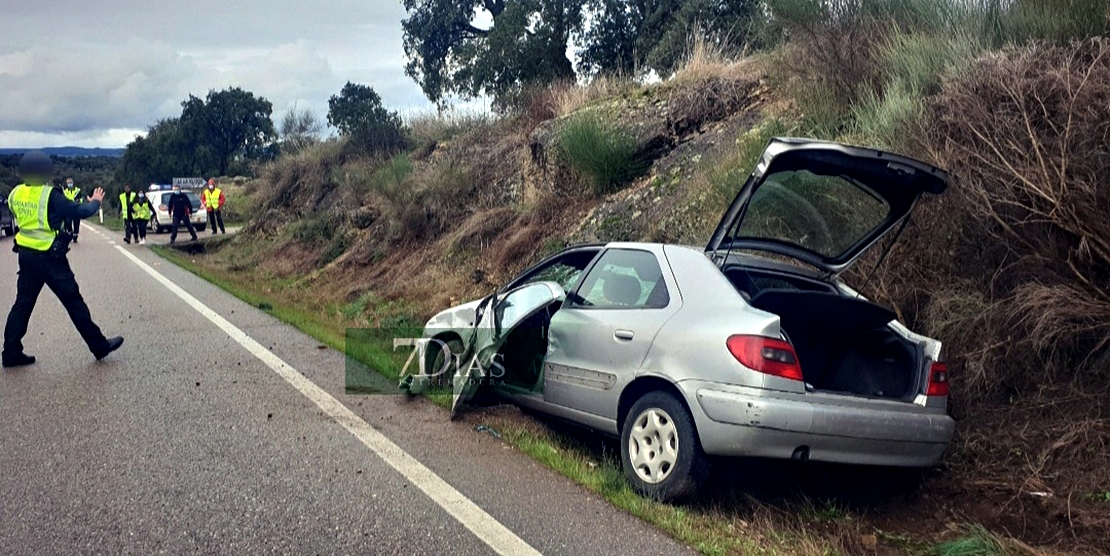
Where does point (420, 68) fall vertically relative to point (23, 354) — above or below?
above

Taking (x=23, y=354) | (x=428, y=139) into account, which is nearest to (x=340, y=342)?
(x=23, y=354)

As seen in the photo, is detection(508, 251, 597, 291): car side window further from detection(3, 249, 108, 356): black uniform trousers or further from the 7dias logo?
detection(3, 249, 108, 356): black uniform trousers

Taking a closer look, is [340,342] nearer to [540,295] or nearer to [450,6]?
[540,295]

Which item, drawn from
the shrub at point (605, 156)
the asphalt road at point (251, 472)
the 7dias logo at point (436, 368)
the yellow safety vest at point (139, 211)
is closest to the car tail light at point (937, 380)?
the asphalt road at point (251, 472)

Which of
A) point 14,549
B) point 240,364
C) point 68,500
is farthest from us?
point 240,364

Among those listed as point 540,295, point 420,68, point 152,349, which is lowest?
point 152,349

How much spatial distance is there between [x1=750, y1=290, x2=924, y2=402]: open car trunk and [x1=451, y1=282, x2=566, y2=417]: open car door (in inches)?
66.0

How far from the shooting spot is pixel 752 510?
5457 mm

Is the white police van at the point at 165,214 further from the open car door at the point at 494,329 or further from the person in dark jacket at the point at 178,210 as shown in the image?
the open car door at the point at 494,329

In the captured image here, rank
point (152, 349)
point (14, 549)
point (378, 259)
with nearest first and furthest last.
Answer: point (14, 549)
point (152, 349)
point (378, 259)

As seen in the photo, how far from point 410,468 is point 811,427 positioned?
95.3 inches

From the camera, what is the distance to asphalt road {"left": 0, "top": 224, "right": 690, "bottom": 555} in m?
4.75

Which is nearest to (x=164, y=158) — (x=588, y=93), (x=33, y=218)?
(x=588, y=93)

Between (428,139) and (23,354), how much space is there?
44.4 ft
